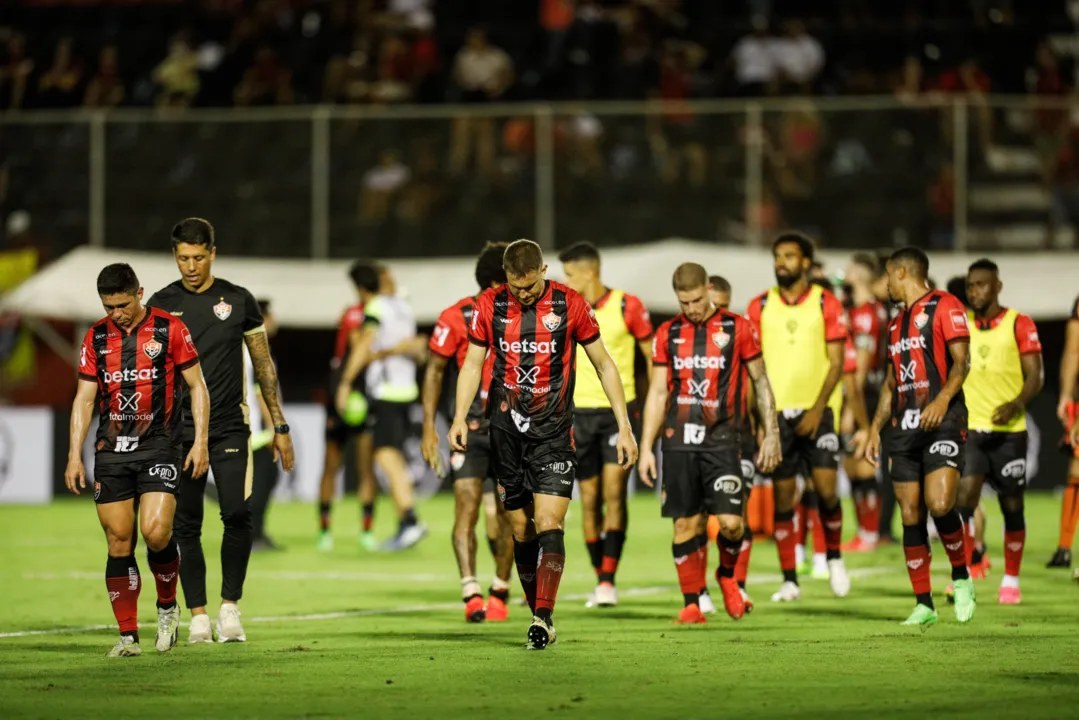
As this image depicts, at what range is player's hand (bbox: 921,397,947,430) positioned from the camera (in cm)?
1091

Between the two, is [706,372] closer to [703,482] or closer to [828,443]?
[703,482]

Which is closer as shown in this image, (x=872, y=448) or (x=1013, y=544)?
(x=872, y=448)

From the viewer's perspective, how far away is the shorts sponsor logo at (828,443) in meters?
13.3

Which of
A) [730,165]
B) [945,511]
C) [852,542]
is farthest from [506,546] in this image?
[730,165]

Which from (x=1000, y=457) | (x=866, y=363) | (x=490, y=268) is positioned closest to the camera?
(x=490, y=268)

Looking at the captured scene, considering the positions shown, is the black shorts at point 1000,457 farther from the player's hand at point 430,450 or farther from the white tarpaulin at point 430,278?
the white tarpaulin at point 430,278

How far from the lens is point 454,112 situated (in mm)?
23641

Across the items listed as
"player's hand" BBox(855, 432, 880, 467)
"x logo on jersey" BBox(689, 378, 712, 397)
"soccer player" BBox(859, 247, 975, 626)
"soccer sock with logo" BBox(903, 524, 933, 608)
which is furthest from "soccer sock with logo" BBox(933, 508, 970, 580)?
"x logo on jersey" BBox(689, 378, 712, 397)

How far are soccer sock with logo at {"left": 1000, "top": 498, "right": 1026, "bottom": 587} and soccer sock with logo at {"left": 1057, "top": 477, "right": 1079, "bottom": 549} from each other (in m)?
1.46

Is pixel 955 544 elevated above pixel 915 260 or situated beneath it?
situated beneath

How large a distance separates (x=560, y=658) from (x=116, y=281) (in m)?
2.98

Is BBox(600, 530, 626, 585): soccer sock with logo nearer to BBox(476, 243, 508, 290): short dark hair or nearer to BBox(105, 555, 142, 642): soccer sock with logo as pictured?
BBox(476, 243, 508, 290): short dark hair

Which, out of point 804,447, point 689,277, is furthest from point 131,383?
point 804,447

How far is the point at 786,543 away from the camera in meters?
12.8
